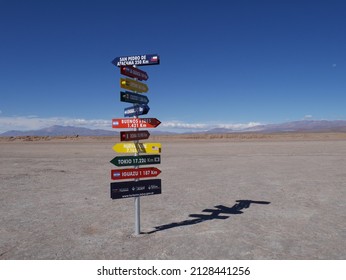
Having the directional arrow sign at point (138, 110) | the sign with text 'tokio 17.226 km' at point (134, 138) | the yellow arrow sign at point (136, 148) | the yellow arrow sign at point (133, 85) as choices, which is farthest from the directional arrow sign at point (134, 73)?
the yellow arrow sign at point (136, 148)

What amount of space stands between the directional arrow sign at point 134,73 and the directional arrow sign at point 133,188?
2284mm

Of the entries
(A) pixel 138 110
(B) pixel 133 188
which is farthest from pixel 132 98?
(B) pixel 133 188

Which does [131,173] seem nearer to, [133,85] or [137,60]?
[133,85]

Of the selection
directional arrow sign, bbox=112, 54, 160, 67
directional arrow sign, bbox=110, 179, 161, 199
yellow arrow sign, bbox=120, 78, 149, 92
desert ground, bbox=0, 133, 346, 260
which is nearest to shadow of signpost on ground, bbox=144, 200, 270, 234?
desert ground, bbox=0, 133, 346, 260

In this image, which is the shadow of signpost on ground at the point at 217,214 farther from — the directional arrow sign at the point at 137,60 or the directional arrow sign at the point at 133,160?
the directional arrow sign at the point at 137,60

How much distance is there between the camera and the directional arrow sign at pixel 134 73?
6465 millimetres

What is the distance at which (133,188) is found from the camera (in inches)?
258

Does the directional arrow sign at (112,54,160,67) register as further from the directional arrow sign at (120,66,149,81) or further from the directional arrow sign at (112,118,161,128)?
the directional arrow sign at (112,118,161,128)

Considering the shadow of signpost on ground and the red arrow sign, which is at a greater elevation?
the red arrow sign

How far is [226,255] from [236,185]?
728 centimetres

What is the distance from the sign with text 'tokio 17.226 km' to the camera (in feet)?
21.0

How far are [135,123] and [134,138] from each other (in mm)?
336
